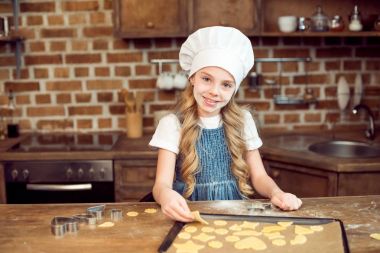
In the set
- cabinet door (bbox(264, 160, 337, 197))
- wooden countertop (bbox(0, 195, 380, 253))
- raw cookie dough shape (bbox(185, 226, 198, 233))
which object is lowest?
cabinet door (bbox(264, 160, 337, 197))

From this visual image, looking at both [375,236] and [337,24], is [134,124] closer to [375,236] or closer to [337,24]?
[337,24]

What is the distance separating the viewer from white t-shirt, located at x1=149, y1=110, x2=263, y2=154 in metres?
1.95

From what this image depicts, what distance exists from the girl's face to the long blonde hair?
0.48 ft

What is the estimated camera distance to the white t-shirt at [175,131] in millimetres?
1950

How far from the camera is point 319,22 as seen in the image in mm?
2859

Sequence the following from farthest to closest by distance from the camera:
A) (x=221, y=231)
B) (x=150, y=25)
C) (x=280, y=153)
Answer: (x=150, y=25) → (x=280, y=153) → (x=221, y=231)

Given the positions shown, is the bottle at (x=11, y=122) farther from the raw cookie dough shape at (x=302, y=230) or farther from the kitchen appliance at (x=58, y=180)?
the raw cookie dough shape at (x=302, y=230)

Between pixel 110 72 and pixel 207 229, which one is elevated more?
pixel 110 72

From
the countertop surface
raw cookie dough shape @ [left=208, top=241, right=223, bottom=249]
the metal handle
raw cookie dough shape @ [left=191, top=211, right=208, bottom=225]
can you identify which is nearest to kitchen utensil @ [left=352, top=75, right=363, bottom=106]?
the countertop surface

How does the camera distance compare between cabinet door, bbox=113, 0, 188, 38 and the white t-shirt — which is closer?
the white t-shirt

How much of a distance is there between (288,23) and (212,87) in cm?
120

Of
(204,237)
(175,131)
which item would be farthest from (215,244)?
(175,131)

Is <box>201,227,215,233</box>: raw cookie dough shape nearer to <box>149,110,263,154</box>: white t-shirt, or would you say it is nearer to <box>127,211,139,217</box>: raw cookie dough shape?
<box>127,211,139,217</box>: raw cookie dough shape

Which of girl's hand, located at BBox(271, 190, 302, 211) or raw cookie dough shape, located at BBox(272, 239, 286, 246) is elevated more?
girl's hand, located at BBox(271, 190, 302, 211)
